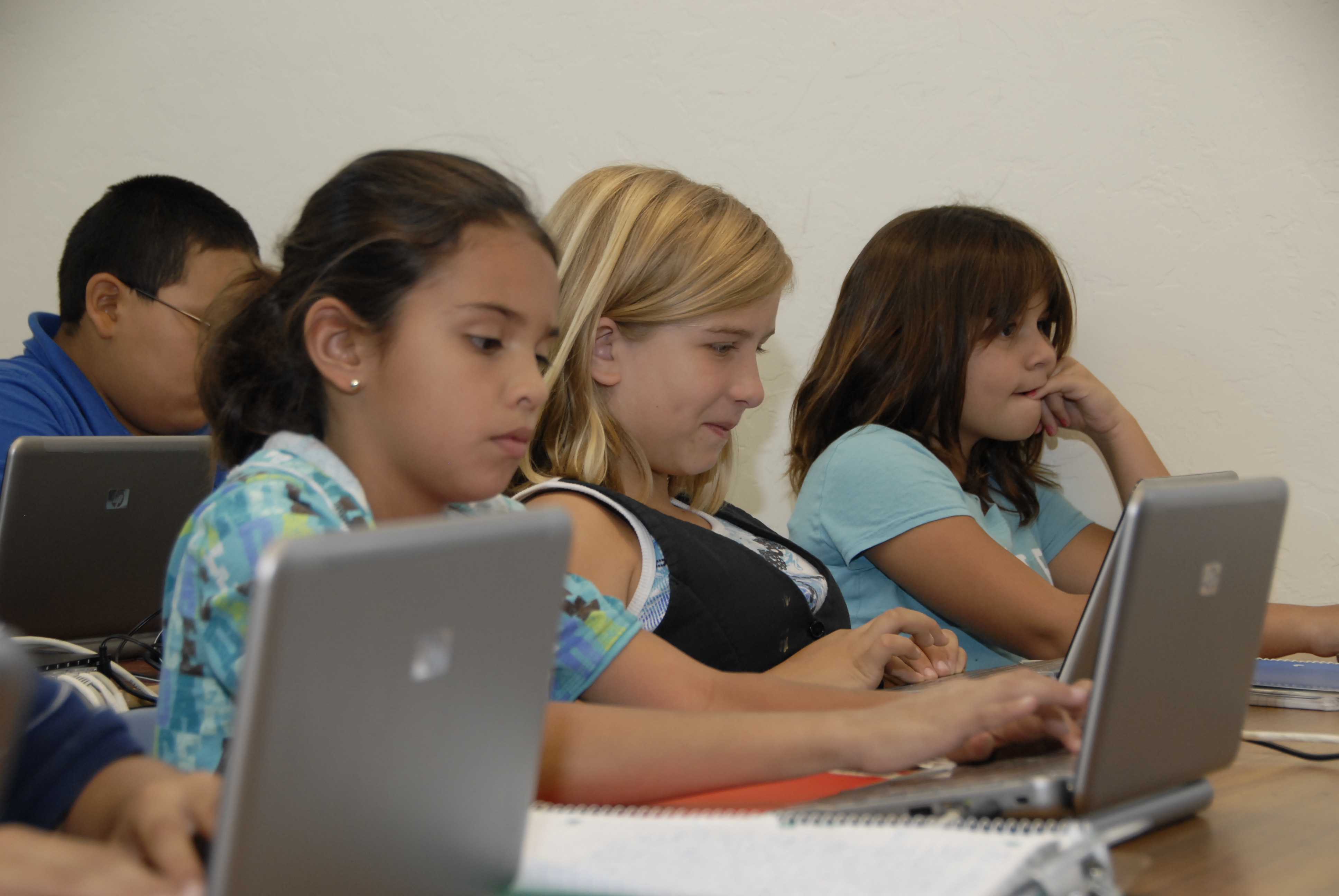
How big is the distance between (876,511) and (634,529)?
1.49 feet

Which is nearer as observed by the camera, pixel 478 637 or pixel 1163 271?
pixel 478 637

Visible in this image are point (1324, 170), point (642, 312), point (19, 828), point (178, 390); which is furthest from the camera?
point (178, 390)

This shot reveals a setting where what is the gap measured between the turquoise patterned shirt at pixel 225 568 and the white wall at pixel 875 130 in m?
0.97

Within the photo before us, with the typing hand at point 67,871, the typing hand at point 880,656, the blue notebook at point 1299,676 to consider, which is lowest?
the typing hand at point 880,656

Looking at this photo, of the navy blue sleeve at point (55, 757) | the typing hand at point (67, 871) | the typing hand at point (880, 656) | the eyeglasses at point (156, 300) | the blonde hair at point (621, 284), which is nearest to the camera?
the typing hand at point (67, 871)

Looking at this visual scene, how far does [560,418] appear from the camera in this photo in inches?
50.8

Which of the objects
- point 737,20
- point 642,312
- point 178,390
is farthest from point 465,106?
point 642,312

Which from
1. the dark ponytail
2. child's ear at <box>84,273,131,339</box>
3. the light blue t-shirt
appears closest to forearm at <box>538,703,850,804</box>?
the dark ponytail

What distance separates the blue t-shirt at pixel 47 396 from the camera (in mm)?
1754

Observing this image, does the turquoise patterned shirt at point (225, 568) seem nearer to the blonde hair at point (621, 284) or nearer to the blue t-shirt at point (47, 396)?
the blonde hair at point (621, 284)

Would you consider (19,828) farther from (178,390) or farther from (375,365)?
(178,390)

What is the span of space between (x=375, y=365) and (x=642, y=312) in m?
0.44

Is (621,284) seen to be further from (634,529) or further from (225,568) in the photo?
(225,568)

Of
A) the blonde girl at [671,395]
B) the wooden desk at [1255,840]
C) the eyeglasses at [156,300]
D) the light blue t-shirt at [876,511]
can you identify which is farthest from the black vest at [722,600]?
the eyeglasses at [156,300]
